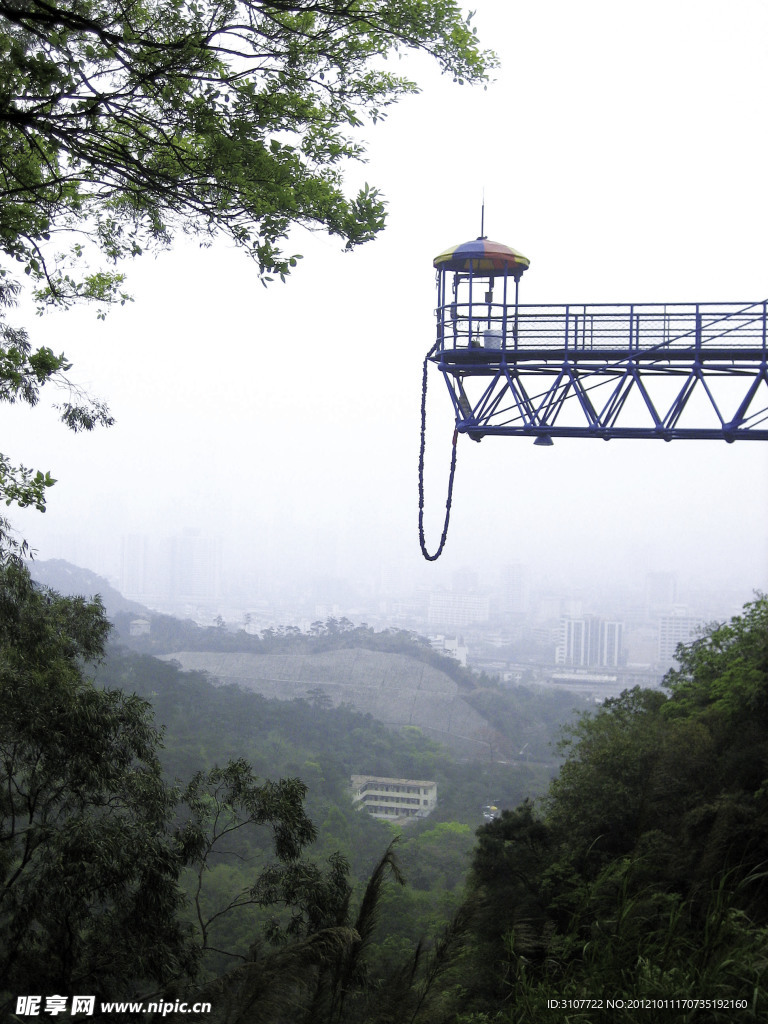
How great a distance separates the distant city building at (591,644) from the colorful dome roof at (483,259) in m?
64.3

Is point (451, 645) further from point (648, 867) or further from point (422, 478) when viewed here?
point (648, 867)

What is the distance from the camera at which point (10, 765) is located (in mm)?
5914

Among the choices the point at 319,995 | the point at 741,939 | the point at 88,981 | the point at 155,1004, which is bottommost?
the point at 88,981

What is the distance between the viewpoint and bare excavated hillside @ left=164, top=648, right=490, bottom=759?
48688 mm

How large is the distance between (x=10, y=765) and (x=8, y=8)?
4607 millimetres

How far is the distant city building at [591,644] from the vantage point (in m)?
69.8

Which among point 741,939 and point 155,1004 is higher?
point 741,939

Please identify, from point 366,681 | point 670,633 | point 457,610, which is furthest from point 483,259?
point 457,610

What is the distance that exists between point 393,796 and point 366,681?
921 inches

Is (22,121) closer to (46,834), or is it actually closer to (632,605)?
(46,834)

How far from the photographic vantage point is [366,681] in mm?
56062

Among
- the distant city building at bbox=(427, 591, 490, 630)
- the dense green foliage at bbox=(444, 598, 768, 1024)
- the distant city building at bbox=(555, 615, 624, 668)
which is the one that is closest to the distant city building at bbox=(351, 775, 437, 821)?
the dense green foliage at bbox=(444, 598, 768, 1024)

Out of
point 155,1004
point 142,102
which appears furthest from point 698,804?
point 142,102

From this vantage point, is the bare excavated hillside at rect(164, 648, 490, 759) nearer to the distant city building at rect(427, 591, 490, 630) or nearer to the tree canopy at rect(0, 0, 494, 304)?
the distant city building at rect(427, 591, 490, 630)
